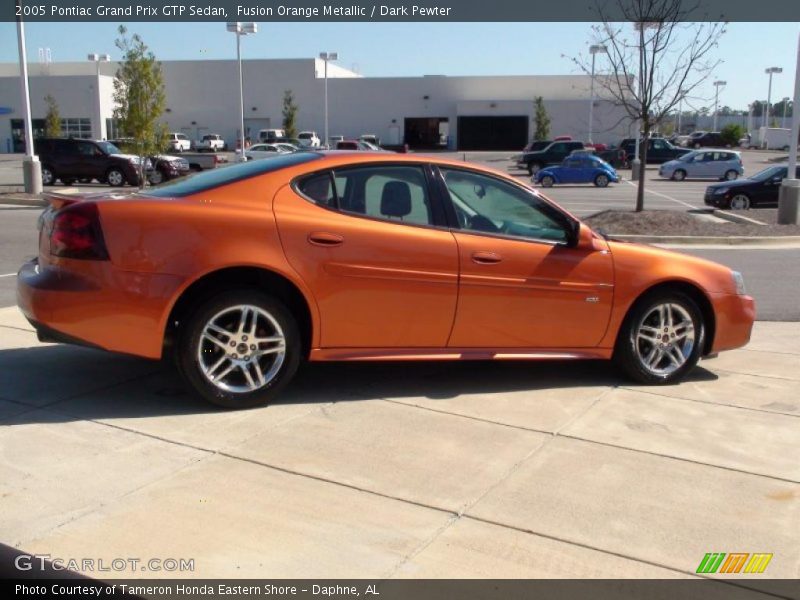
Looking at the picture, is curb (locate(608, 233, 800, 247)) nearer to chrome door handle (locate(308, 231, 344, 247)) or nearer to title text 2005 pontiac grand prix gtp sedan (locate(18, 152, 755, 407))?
title text 2005 pontiac grand prix gtp sedan (locate(18, 152, 755, 407))

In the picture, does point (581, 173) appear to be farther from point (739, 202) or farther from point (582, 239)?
point (582, 239)

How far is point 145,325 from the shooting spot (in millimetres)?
4992

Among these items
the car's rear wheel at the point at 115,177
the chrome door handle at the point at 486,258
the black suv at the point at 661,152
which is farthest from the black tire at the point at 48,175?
the black suv at the point at 661,152

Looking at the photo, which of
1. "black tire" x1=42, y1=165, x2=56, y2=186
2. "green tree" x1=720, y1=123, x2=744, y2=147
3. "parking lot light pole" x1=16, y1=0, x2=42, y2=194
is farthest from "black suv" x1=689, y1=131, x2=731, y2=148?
"parking lot light pole" x1=16, y1=0, x2=42, y2=194

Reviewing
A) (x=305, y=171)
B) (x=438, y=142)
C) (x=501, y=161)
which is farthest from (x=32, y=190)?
Answer: (x=438, y=142)

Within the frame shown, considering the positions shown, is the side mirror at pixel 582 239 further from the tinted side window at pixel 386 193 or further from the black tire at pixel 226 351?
the black tire at pixel 226 351

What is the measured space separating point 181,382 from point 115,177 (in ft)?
80.2

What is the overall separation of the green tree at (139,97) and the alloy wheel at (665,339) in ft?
73.2

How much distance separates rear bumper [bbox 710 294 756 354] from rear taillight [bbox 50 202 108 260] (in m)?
4.19

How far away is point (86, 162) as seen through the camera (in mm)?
28484

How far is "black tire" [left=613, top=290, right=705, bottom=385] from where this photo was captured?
596 cm

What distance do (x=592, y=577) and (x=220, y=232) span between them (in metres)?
2.89

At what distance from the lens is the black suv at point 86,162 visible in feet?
92.4

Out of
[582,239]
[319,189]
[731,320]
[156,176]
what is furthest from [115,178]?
[731,320]
